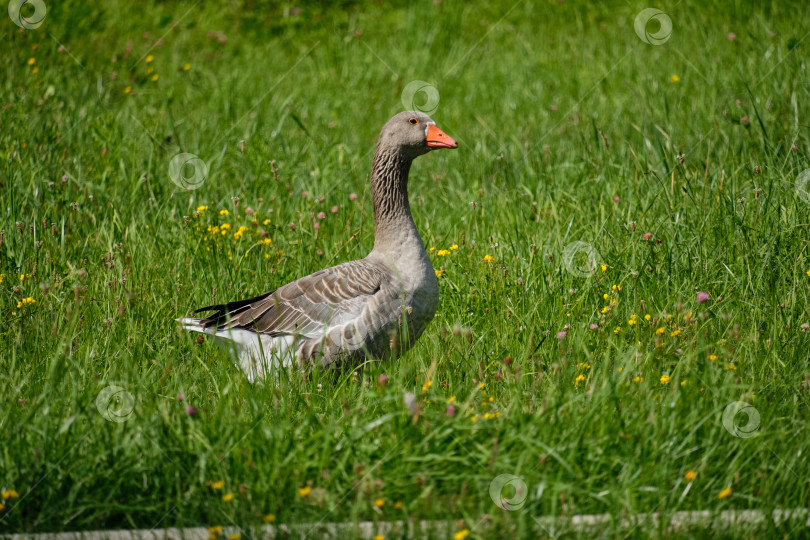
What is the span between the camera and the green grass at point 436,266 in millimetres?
2883

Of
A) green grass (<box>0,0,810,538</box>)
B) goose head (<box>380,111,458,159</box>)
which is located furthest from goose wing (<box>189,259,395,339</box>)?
goose head (<box>380,111,458,159</box>)

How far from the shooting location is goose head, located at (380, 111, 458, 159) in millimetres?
4516

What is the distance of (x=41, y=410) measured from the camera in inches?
120

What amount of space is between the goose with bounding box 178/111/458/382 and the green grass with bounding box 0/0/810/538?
16cm

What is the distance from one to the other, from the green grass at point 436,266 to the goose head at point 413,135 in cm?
91

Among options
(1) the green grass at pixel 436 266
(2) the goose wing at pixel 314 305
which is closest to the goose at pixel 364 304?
(2) the goose wing at pixel 314 305

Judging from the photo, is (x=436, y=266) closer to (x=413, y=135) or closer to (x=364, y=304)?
(x=413, y=135)

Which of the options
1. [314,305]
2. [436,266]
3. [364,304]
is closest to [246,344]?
[314,305]

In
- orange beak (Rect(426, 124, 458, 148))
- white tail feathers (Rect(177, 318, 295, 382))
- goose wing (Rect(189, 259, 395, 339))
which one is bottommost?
white tail feathers (Rect(177, 318, 295, 382))

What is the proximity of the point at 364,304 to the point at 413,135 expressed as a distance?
108cm

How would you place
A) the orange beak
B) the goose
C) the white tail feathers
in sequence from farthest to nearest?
the orange beak → the white tail feathers → the goose

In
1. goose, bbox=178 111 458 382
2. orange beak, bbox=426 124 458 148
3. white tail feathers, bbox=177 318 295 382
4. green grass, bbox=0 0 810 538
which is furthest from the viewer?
orange beak, bbox=426 124 458 148

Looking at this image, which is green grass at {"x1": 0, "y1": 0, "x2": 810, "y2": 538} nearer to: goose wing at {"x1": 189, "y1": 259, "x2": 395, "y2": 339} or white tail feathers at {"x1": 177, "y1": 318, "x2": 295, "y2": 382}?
white tail feathers at {"x1": 177, "y1": 318, "x2": 295, "y2": 382}

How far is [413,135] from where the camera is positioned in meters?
4.52
